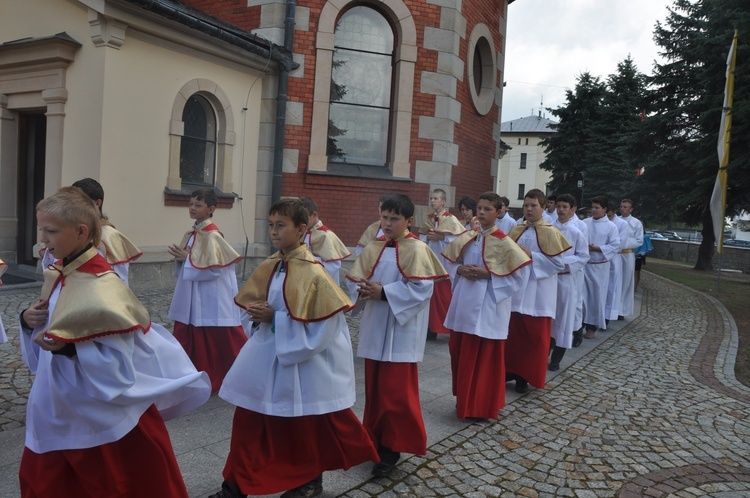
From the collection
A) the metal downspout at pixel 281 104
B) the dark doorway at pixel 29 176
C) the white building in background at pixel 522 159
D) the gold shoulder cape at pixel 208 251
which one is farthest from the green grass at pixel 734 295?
the white building in background at pixel 522 159

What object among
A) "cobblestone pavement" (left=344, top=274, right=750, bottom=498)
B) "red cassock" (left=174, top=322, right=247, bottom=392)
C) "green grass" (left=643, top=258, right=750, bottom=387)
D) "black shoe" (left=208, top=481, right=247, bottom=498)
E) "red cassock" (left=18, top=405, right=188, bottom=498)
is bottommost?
"green grass" (left=643, top=258, right=750, bottom=387)

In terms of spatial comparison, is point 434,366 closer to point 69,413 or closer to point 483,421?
point 483,421

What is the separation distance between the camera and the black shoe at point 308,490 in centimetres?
357

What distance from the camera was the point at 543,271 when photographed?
6391 mm

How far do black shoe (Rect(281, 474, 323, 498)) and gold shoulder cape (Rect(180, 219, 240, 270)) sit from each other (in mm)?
2548

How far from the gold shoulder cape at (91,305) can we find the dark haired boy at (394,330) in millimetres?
1739

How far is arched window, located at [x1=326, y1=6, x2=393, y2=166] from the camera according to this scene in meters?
12.9

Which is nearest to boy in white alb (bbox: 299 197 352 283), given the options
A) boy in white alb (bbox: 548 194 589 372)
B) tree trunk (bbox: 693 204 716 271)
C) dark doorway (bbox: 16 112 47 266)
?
boy in white alb (bbox: 548 194 589 372)

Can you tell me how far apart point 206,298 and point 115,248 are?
94cm

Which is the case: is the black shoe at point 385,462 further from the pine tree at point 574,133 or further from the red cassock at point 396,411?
the pine tree at point 574,133

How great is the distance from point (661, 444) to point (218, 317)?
3.98 metres

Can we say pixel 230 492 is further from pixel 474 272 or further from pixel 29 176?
pixel 29 176

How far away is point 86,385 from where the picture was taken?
261 cm

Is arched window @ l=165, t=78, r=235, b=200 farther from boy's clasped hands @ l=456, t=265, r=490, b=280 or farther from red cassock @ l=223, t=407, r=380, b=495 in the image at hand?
red cassock @ l=223, t=407, r=380, b=495
